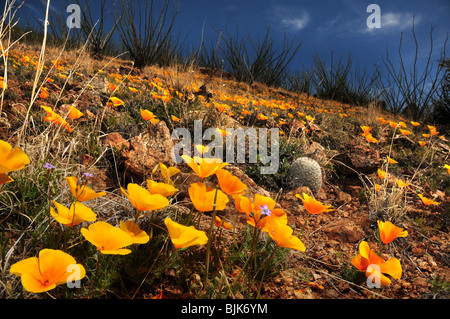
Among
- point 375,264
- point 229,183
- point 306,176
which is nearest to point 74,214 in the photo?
point 229,183

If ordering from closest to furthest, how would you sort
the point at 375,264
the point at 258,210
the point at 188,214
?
1. the point at 258,210
2. the point at 375,264
3. the point at 188,214

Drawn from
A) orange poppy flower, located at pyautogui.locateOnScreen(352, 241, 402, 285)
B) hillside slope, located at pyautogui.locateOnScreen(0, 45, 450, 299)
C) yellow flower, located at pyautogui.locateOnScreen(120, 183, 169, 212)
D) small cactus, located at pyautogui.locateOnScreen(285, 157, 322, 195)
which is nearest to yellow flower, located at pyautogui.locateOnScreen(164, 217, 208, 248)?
yellow flower, located at pyautogui.locateOnScreen(120, 183, 169, 212)

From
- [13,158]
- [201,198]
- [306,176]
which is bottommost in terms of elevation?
[306,176]

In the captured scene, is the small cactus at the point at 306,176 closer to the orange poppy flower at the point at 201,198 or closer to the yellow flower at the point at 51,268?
the orange poppy flower at the point at 201,198

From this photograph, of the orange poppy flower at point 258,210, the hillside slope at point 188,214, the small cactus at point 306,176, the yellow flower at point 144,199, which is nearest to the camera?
the yellow flower at point 144,199

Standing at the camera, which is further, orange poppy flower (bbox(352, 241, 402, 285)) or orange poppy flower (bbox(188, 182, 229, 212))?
orange poppy flower (bbox(352, 241, 402, 285))

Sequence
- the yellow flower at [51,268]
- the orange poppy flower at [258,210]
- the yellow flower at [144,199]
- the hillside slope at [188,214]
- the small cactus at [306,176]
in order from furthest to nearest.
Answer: the small cactus at [306,176], the hillside slope at [188,214], the orange poppy flower at [258,210], the yellow flower at [144,199], the yellow flower at [51,268]

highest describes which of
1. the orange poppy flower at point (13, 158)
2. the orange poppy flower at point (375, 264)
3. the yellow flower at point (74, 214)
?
the orange poppy flower at point (13, 158)

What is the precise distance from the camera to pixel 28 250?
46.4 inches

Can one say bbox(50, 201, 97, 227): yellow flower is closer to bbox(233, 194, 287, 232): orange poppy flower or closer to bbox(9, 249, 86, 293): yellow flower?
bbox(9, 249, 86, 293): yellow flower

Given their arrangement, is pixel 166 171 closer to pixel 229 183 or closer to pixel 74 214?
pixel 229 183

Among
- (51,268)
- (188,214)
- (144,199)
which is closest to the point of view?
(51,268)

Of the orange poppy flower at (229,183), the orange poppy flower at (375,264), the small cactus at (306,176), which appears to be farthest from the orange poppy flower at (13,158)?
the small cactus at (306,176)
